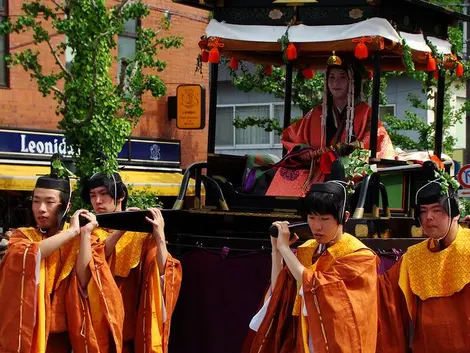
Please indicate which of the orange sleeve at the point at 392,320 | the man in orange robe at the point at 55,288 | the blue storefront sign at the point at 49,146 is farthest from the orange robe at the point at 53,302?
the blue storefront sign at the point at 49,146

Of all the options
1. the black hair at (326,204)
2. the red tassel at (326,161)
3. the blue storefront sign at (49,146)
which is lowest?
the blue storefront sign at (49,146)

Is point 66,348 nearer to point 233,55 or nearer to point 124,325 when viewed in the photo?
point 124,325

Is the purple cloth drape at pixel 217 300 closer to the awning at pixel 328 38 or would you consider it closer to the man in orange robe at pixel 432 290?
the man in orange robe at pixel 432 290

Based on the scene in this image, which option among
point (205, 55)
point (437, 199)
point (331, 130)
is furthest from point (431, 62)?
point (437, 199)

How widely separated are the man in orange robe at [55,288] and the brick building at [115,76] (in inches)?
398

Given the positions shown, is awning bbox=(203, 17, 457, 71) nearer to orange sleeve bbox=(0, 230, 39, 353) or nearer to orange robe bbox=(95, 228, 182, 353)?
orange robe bbox=(95, 228, 182, 353)

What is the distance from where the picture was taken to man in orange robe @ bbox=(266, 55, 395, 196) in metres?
7.87

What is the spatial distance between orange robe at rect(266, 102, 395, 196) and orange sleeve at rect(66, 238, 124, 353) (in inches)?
87.4

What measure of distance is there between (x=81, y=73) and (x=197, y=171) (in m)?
6.02

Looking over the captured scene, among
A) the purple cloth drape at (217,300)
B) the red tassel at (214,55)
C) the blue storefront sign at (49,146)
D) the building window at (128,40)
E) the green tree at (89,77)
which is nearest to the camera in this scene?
the purple cloth drape at (217,300)

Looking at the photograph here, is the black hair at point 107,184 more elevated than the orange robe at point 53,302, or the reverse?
the black hair at point 107,184

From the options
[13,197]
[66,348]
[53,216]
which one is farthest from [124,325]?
[13,197]

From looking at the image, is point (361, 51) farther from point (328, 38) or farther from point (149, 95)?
point (149, 95)

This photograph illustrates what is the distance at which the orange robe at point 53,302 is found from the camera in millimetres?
5707
